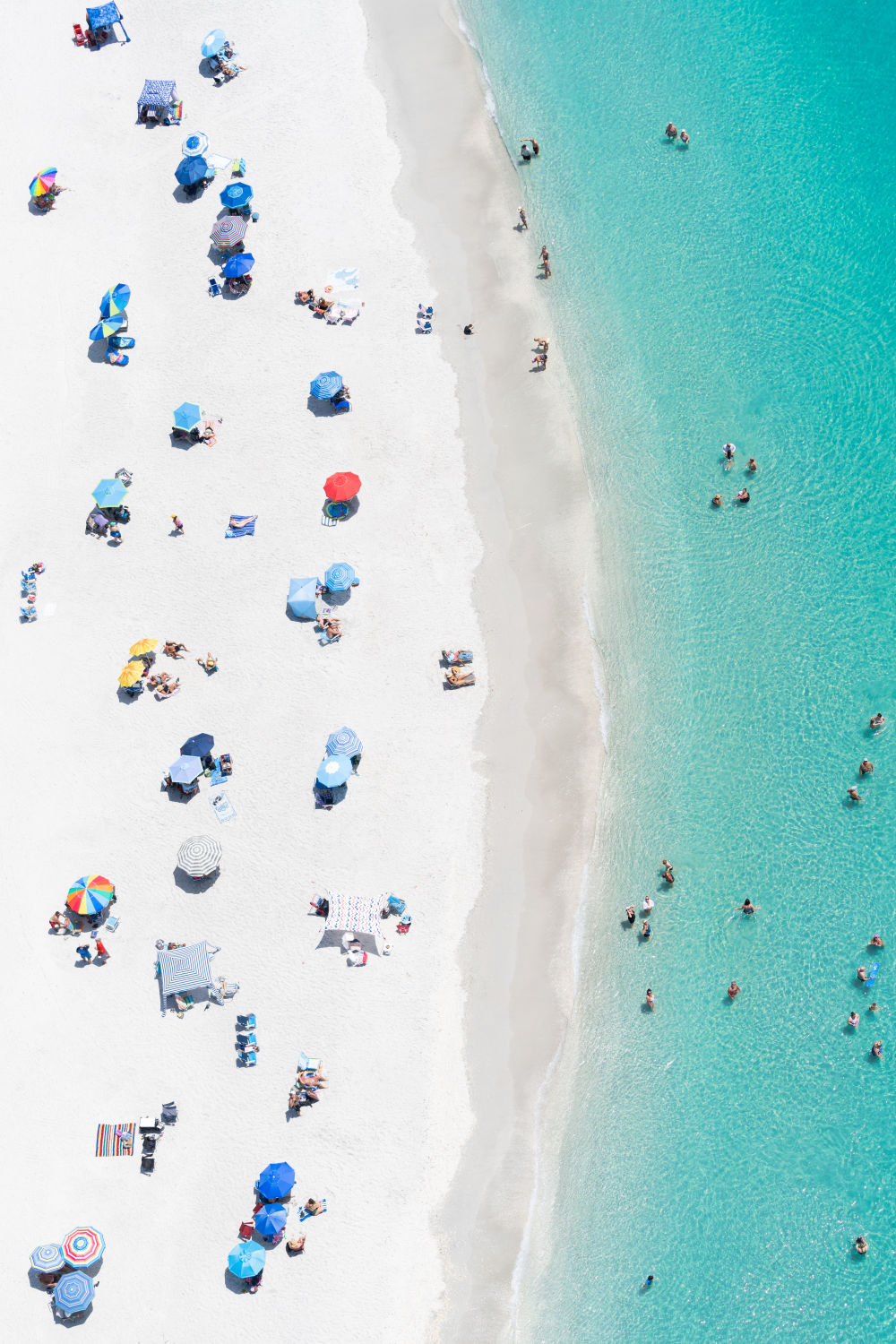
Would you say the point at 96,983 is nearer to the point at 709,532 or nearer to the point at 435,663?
the point at 435,663

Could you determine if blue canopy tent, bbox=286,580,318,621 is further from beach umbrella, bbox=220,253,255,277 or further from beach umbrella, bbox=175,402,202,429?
beach umbrella, bbox=220,253,255,277

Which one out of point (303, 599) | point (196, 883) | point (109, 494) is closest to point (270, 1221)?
point (196, 883)

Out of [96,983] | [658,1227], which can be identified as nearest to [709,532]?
[658,1227]

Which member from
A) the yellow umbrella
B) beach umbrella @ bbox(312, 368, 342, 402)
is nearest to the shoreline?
beach umbrella @ bbox(312, 368, 342, 402)

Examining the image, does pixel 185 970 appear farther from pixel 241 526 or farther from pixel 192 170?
pixel 192 170

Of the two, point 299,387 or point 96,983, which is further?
point 299,387

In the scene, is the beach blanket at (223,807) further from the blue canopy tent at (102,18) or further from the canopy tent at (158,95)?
the blue canopy tent at (102,18)

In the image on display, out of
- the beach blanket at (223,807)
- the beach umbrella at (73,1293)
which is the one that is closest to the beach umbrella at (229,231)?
the beach blanket at (223,807)
